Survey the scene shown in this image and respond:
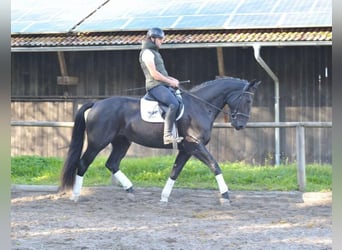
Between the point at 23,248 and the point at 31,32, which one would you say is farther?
the point at 31,32

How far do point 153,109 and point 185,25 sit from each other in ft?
16.0

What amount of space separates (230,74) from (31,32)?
15.2 ft

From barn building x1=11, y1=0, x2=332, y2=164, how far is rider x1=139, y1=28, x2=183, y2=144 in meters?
4.08

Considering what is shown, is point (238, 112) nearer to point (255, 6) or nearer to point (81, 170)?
point (81, 170)

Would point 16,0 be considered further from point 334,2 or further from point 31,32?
point 334,2

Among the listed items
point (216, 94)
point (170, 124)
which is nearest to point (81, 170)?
point (170, 124)

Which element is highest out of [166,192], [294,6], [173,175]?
[294,6]

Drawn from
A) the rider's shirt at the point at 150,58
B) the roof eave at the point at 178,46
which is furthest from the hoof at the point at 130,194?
the roof eave at the point at 178,46

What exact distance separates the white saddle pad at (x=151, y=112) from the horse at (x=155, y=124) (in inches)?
2.6

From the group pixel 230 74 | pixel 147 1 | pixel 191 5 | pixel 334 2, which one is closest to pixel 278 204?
pixel 230 74

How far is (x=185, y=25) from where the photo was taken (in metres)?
A: 11.5

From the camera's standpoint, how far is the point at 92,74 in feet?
41.5

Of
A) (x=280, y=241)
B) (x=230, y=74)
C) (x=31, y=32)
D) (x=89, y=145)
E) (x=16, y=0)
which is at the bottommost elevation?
(x=280, y=241)

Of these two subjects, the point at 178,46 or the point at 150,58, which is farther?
the point at 178,46
